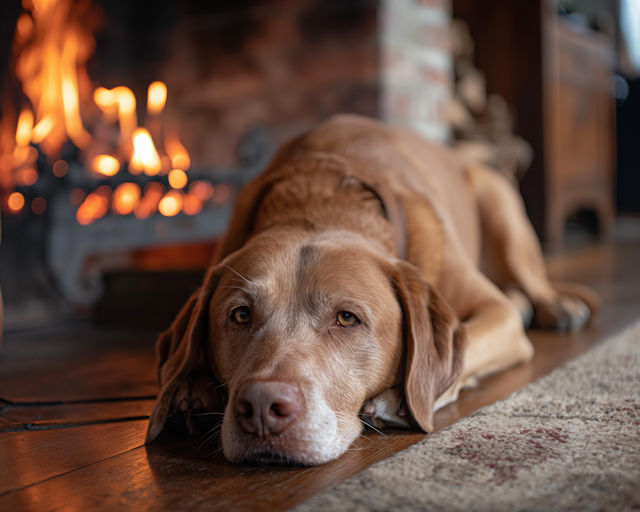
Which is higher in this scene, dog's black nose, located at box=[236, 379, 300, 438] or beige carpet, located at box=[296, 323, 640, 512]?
dog's black nose, located at box=[236, 379, 300, 438]

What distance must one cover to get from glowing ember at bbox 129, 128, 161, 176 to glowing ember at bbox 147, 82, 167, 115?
0.35 meters

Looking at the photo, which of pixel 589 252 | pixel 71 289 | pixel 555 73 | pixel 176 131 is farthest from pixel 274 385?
pixel 555 73

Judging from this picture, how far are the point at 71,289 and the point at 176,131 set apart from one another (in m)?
1.54

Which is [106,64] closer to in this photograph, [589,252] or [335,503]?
[335,503]

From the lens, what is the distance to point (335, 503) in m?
1.09

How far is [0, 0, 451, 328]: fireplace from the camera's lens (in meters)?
3.17

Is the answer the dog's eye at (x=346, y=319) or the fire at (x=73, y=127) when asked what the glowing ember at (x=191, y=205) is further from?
the dog's eye at (x=346, y=319)

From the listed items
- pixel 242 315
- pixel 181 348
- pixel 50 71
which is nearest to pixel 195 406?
pixel 181 348

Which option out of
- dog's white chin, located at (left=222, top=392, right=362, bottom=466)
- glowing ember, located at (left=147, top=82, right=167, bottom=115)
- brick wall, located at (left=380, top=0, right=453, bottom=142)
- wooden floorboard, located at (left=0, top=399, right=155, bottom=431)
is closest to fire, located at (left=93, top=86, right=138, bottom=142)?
glowing ember, located at (left=147, top=82, right=167, bottom=115)

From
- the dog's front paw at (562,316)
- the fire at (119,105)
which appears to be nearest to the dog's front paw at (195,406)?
the dog's front paw at (562,316)

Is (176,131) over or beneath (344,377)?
over

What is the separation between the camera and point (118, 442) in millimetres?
1501

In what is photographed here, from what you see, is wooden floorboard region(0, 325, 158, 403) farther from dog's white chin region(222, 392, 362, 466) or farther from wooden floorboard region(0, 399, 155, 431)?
dog's white chin region(222, 392, 362, 466)

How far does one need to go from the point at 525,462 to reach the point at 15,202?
2.70m
